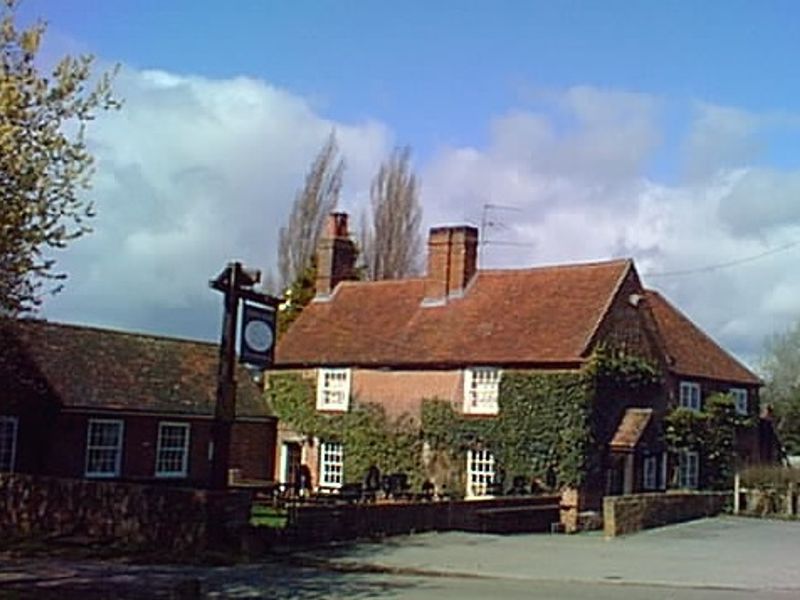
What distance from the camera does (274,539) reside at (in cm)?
2539

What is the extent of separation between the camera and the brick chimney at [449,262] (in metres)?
47.5

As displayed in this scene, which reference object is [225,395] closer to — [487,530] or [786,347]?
[487,530]

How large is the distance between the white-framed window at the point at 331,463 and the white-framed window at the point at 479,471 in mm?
5758

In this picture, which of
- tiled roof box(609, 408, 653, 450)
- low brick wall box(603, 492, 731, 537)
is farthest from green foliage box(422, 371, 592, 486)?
low brick wall box(603, 492, 731, 537)

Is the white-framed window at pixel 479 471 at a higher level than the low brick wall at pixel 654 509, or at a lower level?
higher

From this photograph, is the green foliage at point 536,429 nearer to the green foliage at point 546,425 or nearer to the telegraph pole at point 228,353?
the green foliage at point 546,425

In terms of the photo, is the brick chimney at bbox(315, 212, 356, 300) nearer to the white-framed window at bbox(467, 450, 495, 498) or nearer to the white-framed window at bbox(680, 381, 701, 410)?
the white-framed window at bbox(467, 450, 495, 498)

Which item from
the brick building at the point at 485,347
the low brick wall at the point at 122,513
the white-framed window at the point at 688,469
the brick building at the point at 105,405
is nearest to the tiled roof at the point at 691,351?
the brick building at the point at 485,347

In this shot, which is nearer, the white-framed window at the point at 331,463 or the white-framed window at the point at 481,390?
the white-framed window at the point at 481,390

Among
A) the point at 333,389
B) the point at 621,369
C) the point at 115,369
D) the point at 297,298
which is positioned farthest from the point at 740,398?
the point at 115,369

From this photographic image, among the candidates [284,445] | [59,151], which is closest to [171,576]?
[59,151]

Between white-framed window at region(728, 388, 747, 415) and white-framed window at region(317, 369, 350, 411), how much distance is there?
1644cm

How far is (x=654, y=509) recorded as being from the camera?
36.5 m

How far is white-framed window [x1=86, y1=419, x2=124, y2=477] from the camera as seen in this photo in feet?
122
